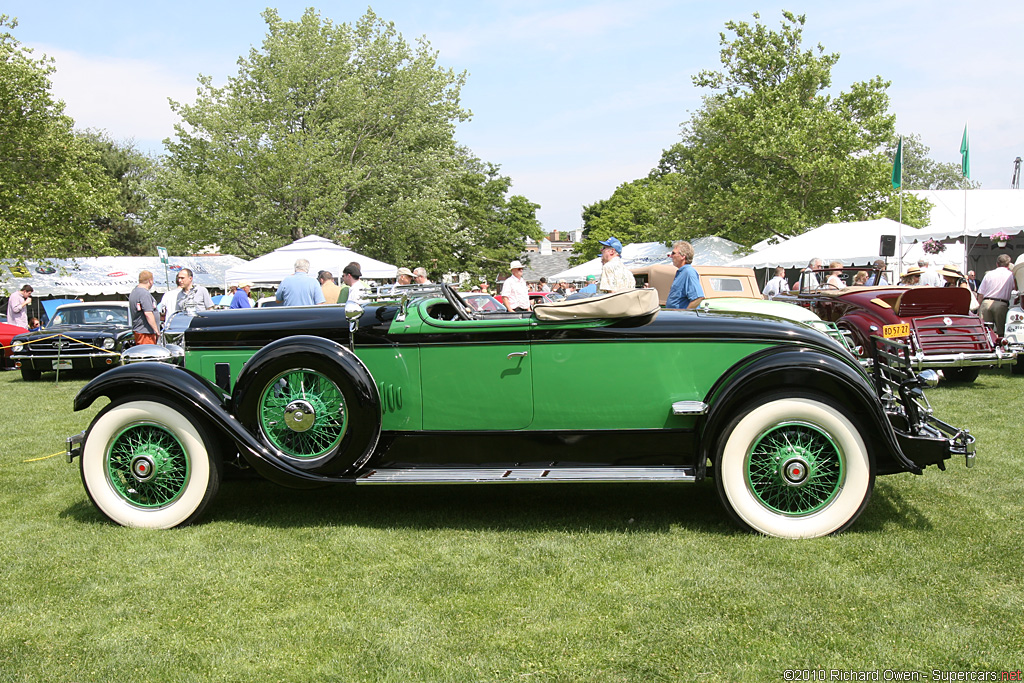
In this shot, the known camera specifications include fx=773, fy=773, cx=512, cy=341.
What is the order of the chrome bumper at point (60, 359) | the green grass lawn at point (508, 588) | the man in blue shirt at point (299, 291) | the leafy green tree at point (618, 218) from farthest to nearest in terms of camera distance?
the leafy green tree at point (618, 218) → the chrome bumper at point (60, 359) → the man in blue shirt at point (299, 291) → the green grass lawn at point (508, 588)

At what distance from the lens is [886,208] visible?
89.9 feet

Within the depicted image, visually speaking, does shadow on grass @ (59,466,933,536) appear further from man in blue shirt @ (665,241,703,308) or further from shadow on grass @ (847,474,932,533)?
man in blue shirt @ (665,241,703,308)

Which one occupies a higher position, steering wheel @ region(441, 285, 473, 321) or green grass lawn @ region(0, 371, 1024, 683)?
steering wheel @ region(441, 285, 473, 321)

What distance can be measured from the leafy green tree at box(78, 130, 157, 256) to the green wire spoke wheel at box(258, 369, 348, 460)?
42028 millimetres

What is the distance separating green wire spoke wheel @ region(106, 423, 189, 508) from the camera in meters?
4.48

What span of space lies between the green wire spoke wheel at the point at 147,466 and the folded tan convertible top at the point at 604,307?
2284mm

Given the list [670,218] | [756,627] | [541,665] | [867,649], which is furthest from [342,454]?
[670,218]

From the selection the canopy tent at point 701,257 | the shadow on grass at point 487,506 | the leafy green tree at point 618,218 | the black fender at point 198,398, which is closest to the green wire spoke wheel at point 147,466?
the black fender at point 198,398

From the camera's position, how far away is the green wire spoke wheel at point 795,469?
407 centimetres

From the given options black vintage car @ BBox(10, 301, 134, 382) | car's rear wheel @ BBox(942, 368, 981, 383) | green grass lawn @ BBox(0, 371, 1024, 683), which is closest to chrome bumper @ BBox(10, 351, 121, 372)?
black vintage car @ BBox(10, 301, 134, 382)

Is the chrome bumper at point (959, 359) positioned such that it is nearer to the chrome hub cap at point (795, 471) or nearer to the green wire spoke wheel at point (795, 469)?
the green wire spoke wheel at point (795, 469)

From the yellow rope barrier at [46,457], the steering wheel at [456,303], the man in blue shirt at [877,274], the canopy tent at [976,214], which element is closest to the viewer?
the steering wheel at [456,303]

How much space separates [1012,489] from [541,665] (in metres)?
3.79

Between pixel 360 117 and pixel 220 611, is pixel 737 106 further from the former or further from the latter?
pixel 220 611
